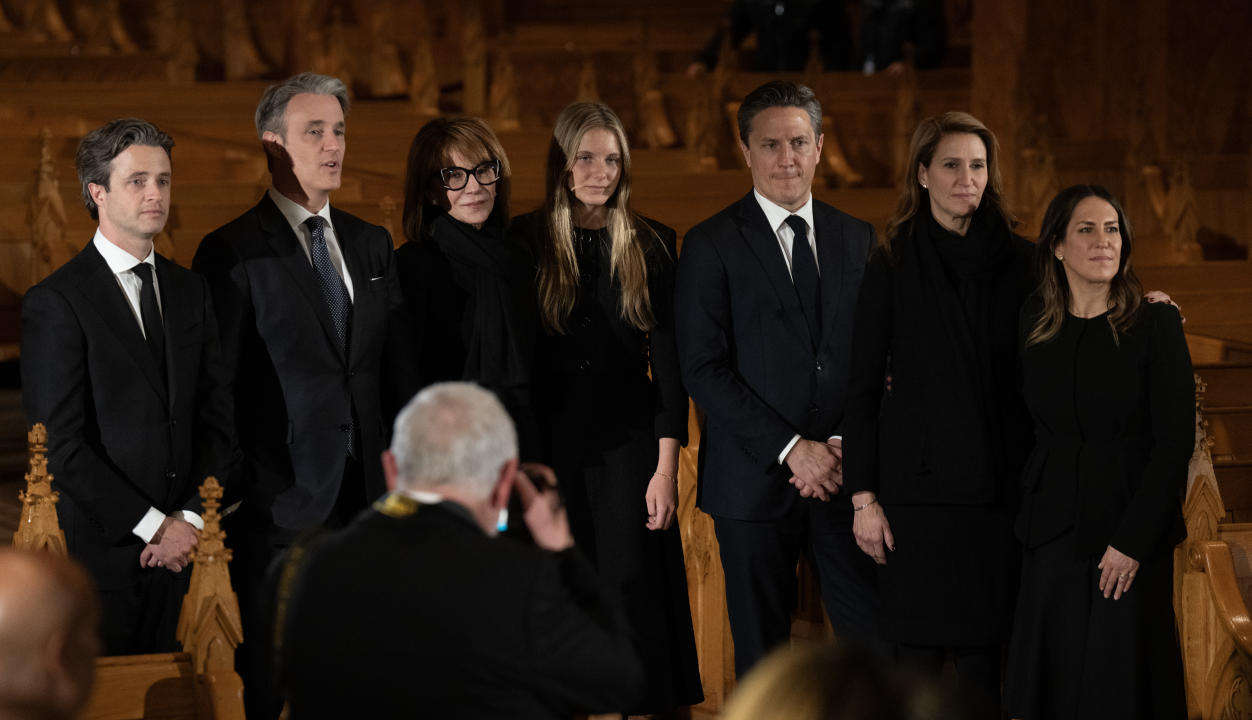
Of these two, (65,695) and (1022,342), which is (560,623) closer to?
(65,695)

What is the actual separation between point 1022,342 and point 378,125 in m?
6.41

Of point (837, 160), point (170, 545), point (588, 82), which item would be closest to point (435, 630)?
point (170, 545)

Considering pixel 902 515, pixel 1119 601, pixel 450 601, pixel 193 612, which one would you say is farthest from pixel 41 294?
pixel 1119 601

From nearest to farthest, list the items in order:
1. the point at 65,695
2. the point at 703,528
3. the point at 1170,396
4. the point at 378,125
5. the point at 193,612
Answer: the point at 65,695
the point at 193,612
the point at 1170,396
the point at 703,528
the point at 378,125

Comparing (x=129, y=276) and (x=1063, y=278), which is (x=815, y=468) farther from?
(x=129, y=276)

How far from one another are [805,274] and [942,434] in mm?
467

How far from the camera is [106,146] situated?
3014mm

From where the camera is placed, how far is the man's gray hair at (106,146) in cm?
301

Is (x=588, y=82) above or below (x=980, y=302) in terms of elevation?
above

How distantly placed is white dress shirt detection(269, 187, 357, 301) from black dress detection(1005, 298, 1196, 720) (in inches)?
56.0

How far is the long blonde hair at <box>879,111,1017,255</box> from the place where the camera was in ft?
10.2

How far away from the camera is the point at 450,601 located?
185 centimetres

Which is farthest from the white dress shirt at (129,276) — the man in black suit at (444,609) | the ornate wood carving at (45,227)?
the ornate wood carving at (45,227)

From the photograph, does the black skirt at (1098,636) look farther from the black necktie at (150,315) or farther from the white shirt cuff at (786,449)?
the black necktie at (150,315)
